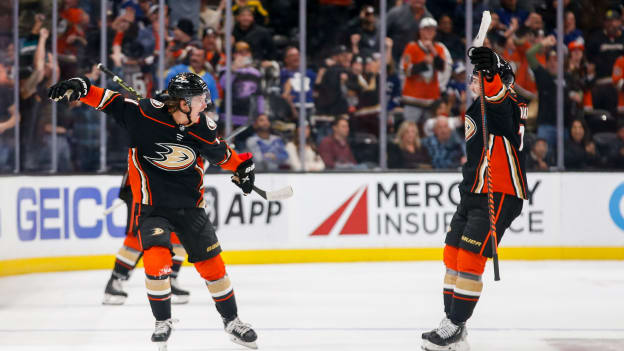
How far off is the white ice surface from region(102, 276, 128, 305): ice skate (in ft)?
0.20

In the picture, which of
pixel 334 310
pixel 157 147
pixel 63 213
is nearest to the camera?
pixel 157 147

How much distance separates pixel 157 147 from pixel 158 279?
1.67 ft

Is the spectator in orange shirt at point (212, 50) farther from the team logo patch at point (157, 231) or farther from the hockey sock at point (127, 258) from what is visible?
the team logo patch at point (157, 231)

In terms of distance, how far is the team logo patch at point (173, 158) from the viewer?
138 inches

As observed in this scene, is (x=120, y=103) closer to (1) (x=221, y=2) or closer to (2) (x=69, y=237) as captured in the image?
(2) (x=69, y=237)

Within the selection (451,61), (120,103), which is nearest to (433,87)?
(451,61)

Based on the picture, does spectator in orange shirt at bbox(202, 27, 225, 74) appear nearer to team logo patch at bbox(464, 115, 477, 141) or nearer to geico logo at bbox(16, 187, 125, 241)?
geico logo at bbox(16, 187, 125, 241)

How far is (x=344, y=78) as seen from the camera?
787 cm

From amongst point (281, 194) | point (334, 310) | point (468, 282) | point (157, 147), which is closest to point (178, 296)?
point (334, 310)

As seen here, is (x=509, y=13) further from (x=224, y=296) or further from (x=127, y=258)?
(x=224, y=296)

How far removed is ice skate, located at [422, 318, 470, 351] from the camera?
356 centimetres

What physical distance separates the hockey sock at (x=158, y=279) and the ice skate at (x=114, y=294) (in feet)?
5.36

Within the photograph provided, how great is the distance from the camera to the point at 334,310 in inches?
188

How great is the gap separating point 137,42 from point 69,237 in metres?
1.88
